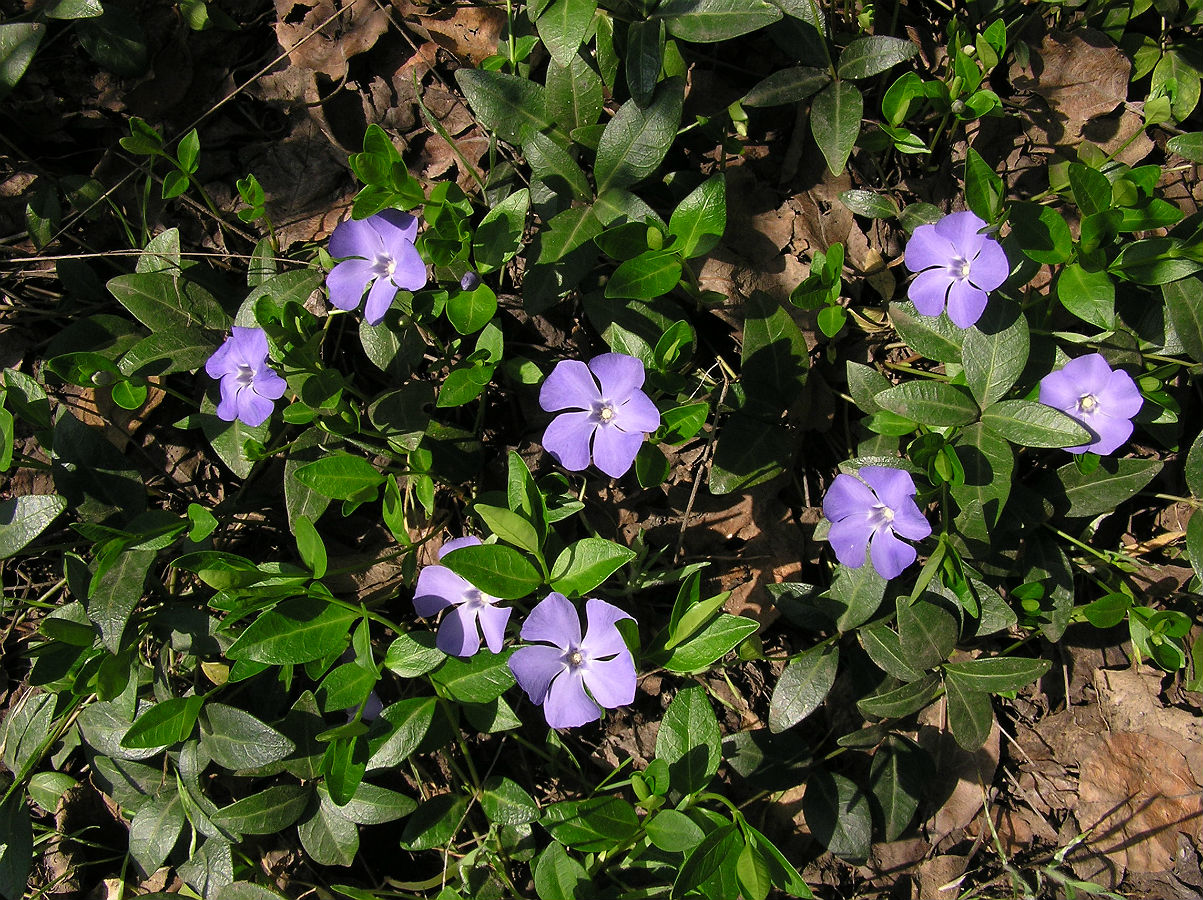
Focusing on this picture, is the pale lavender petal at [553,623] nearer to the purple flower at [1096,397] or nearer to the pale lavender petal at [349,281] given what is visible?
the pale lavender petal at [349,281]

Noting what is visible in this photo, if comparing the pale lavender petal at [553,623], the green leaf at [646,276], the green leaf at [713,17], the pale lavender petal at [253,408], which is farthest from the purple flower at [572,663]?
the green leaf at [713,17]

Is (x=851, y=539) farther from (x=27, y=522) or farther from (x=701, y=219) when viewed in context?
(x=27, y=522)

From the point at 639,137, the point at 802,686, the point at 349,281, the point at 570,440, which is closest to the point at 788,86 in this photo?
the point at 639,137

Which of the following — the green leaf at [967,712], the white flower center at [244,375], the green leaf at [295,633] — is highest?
the white flower center at [244,375]

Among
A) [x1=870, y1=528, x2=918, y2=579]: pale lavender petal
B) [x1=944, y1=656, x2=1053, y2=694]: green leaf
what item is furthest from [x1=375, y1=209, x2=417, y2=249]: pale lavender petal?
[x1=944, y1=656, x2=1053, y2=694]: green leaf

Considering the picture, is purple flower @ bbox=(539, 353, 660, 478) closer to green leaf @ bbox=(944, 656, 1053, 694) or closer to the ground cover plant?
the ground cover plant

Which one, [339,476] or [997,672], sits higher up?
[339,476]

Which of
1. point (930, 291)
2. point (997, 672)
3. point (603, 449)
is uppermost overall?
point (930, 291)

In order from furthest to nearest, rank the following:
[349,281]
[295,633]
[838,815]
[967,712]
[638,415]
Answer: [838,815] < [967,712] < [349,281] < [295,633] < [638,415]
